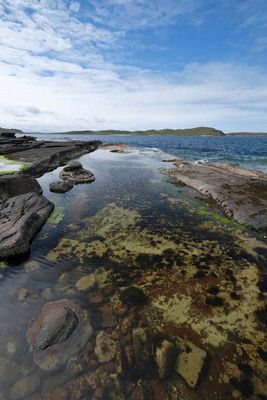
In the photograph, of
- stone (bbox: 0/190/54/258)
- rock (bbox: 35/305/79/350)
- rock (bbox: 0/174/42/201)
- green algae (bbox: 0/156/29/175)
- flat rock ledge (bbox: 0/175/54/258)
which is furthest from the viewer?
green algae (bbox: 0/156/29/175)

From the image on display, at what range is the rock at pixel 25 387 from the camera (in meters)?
5.13

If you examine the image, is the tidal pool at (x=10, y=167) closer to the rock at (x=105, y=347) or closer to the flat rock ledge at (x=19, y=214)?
the flat rock ledge at (x=19, y=214)

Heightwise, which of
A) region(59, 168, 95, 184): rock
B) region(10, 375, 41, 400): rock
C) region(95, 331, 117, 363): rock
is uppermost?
region(10, 375, 41, 400): rock

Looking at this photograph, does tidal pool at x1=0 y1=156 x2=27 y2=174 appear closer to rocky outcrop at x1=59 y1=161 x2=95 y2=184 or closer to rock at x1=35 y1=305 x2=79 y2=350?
rocky outcrop at x1=59 y1=161 x2=95 y2=184

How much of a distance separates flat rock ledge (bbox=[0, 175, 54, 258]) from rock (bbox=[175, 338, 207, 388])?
311 inches

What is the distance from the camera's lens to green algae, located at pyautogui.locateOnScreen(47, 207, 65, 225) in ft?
47.6

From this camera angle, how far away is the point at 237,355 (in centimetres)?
614

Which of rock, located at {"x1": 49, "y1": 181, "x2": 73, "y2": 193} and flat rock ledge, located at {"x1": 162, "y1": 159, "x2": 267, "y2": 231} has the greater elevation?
flat rock ledge, located at {"x1": 162, "y1": 159, "x2": 267, "y2": 231}

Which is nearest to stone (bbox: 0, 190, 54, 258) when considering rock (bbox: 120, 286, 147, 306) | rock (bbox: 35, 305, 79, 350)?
rock (bbox: 35, 305, 79, 350)

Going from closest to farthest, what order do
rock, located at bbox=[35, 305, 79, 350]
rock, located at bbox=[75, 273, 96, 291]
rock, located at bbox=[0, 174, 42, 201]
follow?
rock, located at bbox=[35, 305, 79, 350] < rock, located at bbox=[75, 273, 96, 291] < rock, located at bbox=[0, 174, 42, 201]

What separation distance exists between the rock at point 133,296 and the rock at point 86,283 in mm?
1230

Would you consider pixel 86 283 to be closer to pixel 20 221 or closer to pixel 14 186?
pixel 20 221

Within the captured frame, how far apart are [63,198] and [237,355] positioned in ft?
54.0

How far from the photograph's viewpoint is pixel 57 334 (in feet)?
21.1
